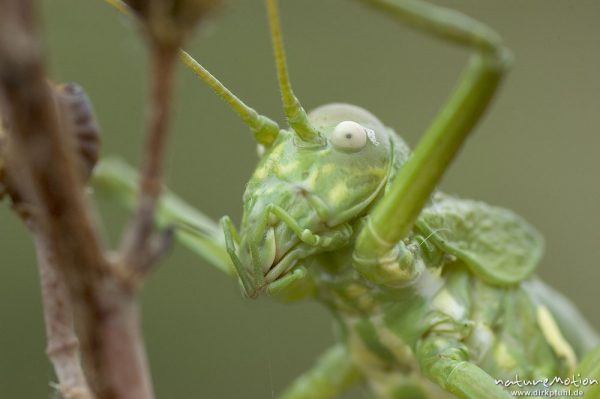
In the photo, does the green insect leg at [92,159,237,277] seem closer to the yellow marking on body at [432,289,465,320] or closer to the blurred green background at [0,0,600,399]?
the yellow marking on body at [432,289,465,320]

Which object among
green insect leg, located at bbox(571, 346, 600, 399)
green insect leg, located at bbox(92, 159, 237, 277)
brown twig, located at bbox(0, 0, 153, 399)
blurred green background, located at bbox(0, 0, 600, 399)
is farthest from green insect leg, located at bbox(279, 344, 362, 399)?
brown twig, located at bbox(0, 0, 153, 399)

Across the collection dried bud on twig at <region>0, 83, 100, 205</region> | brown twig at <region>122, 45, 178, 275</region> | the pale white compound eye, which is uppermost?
brown twig at <region>122, 45, 178, 275</region>

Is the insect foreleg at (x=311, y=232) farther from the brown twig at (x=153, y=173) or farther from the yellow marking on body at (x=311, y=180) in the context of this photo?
the brown twig at (x=153, y=173)

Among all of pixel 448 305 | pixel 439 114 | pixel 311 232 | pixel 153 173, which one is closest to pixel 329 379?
pixel 448 305

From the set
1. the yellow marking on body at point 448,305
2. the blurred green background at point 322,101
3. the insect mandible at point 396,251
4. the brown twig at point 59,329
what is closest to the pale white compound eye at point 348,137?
the insect mandible at point 396,251

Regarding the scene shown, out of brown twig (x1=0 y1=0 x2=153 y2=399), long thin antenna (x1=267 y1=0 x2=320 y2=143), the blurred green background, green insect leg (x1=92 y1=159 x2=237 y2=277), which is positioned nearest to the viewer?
brown twig (x1=0 y1=0 x2=153 y2=399)

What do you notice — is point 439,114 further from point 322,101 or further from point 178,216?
point 322,101

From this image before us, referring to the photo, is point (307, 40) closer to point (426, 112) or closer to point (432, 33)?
point (426, 112)

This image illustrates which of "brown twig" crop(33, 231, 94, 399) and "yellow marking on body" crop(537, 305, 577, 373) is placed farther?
"yellow marking on body" crop(537, 305, 577, 373)
